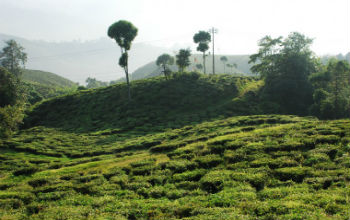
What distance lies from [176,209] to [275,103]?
206 feet

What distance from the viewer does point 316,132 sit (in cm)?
2447

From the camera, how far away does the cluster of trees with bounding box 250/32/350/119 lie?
5284 centimetres

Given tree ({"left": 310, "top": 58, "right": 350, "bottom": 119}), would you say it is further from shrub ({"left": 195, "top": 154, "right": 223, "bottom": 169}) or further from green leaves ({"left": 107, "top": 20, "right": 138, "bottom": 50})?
green leaves ({"left": 107, "top": 20, "right": 138, "bottom": 50})

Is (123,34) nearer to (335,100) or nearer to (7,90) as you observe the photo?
(7,90)

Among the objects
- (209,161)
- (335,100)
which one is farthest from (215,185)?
(335,100)

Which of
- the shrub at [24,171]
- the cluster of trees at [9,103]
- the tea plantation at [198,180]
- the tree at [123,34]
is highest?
the tree at [123,34]

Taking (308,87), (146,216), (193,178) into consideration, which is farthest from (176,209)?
(308,87)

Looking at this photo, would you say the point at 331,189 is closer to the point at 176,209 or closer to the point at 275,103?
the point at 176,209

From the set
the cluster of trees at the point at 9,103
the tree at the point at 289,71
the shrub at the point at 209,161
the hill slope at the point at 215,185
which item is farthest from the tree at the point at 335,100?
the cluster of trees at the point at 9,103

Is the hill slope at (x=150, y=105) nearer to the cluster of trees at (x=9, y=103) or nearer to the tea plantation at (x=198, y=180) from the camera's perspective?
the cluster of trees at (x=9, y=103)

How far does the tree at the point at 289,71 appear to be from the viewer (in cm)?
7012

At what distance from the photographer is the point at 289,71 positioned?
76.4m

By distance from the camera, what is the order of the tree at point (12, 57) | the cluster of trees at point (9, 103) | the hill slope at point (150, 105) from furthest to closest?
1. the tree at point (12, 57)
2. the hill slope at point (150, 105)
3. the cluster of trees at point (9, 103)

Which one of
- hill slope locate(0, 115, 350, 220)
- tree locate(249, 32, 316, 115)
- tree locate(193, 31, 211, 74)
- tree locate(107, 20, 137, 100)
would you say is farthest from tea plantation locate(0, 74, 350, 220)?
tree locate(193, 31, 211, 74)
